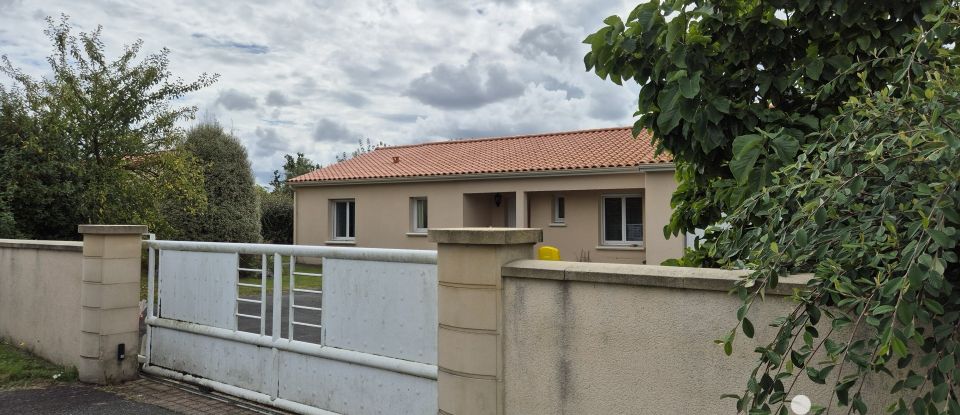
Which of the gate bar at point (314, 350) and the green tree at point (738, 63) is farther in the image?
the gate bar at point (314, 350)

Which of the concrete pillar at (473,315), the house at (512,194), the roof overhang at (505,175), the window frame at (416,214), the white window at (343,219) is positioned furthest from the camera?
the white window at (343,219)

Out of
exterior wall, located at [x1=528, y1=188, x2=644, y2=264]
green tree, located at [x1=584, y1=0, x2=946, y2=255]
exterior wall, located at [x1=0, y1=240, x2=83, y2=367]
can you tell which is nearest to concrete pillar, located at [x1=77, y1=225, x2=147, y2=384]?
exterior wall, located at [x1=0, y1=240, x2=83, y2=367]

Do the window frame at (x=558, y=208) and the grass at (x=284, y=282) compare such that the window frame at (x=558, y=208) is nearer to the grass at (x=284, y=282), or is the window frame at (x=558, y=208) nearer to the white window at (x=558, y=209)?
the white window at (x=558, y=209)

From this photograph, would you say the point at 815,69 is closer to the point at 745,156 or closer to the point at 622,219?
the point at 745,156

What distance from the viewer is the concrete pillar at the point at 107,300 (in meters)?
6.80

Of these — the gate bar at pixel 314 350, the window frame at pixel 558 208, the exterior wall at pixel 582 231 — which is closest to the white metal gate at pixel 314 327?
the gate bar at pixel 314 350

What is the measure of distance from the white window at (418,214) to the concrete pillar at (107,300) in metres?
14.5

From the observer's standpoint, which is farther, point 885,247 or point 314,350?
point 314,350

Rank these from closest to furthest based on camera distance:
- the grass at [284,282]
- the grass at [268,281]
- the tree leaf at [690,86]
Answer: the tree leaf at [690,86] → the grass at [268,281] → the grass at [284,282]

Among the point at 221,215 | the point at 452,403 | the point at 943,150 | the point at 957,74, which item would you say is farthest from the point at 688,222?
the point at 221,215

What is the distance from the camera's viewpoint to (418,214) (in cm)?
2161

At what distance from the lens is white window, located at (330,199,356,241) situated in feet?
76.1

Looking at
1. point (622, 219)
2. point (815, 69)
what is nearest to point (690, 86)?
point (815, 69)

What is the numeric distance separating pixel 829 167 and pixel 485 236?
1910mm
